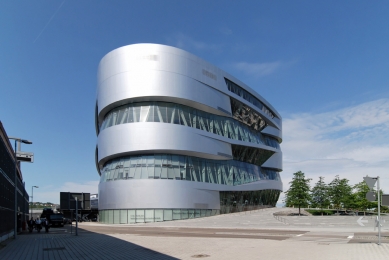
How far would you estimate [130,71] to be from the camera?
5125 cm

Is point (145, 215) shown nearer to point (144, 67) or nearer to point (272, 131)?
point (144, 67)


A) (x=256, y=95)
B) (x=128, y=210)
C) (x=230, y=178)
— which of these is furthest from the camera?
(x=256, y=95)

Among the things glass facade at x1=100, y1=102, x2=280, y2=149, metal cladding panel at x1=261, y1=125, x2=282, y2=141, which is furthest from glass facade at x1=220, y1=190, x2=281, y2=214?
metal cladding panel at x1=261, y1=125, x2=282, y2=141

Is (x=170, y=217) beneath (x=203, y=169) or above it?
beneath

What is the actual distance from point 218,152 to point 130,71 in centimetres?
1808

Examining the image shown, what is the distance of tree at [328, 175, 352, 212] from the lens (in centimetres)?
7779

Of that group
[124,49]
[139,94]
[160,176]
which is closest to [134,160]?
[160,176]

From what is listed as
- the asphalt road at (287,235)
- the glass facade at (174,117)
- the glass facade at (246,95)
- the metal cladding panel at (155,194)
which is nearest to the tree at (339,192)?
the glass facade at (246,95)

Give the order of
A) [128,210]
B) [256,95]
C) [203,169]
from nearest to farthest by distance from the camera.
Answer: [128,210], [203,169], [256,95]

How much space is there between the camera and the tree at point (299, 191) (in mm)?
65875

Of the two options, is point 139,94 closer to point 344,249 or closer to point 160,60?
point 160,60

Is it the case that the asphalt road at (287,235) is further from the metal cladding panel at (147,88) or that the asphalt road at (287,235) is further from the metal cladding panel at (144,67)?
the metal cladding panel at (144,67)

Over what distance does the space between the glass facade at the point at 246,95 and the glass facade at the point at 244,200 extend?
16839 millimetres

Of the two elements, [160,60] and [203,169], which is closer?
[160,60]
